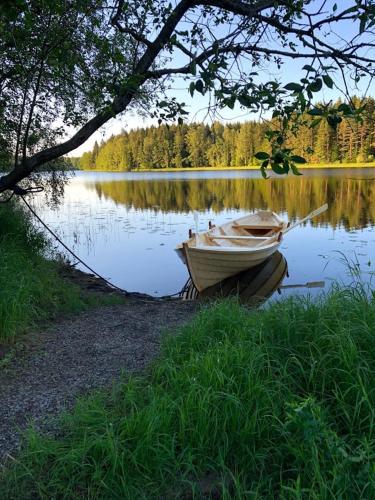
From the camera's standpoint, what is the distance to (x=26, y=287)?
5406mm

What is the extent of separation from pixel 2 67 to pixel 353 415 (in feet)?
22.6

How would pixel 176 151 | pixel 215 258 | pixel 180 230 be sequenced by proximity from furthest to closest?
pixel 176 151 < pixel 180 230 < pixel 215 258

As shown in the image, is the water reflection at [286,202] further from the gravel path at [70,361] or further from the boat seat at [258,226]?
the gravel path at [70,361]

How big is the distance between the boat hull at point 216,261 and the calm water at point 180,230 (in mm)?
1632

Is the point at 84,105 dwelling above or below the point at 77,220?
above

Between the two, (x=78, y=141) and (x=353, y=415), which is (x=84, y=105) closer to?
(x=78, y=141)

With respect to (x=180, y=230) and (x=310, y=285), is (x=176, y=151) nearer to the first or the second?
(x=180, y=230)

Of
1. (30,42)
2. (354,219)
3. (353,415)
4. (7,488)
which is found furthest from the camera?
(354,219)

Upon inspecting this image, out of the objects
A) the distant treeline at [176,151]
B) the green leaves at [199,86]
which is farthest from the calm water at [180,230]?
the distant treeline at [176,151]

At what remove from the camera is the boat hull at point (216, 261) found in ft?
28.1

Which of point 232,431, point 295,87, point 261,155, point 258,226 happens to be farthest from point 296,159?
point 258,226

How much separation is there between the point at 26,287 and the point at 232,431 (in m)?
3.77

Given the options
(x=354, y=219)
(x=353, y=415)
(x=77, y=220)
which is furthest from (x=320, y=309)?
(x=77, y=220)

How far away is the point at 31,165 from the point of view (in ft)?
18.9
